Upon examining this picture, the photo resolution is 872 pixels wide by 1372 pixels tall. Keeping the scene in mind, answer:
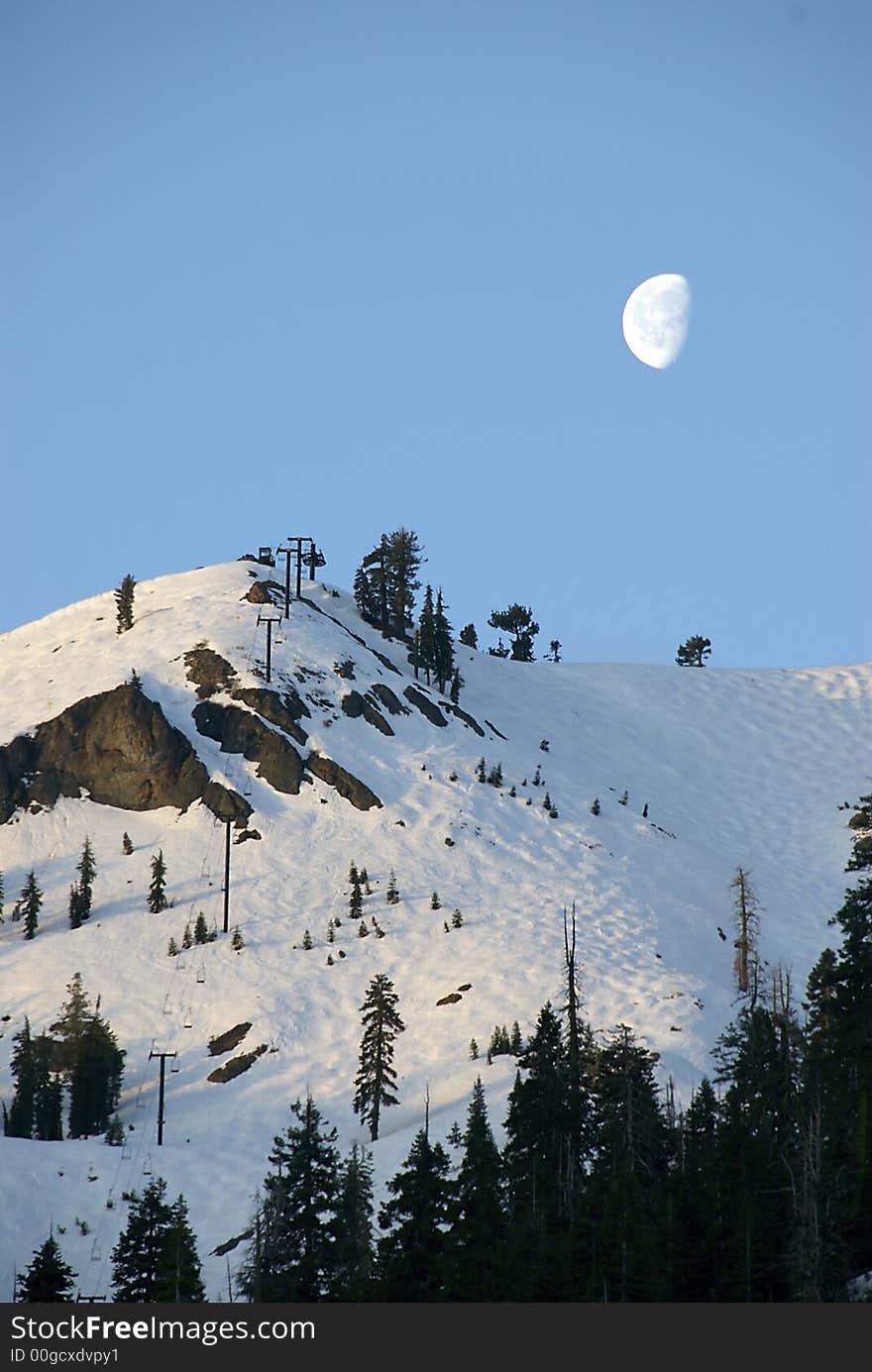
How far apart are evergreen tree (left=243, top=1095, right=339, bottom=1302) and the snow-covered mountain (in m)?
8.37

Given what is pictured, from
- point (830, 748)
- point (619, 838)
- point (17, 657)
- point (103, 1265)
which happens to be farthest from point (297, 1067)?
point (830, 748)

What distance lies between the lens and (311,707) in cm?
11762

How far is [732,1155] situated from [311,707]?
7510 cm

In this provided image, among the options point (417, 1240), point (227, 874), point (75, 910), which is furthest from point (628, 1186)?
point (75, 910)

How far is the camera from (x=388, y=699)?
402 ft

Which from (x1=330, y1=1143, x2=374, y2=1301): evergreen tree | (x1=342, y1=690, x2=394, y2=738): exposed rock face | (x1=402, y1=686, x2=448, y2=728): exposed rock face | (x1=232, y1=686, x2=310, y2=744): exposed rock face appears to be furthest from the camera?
(x1=402, y1=686, x2=448, y2=728): exposed rock face

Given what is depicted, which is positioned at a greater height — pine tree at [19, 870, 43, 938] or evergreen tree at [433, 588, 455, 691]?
evergreen tree at [433, 588, 455, 691]

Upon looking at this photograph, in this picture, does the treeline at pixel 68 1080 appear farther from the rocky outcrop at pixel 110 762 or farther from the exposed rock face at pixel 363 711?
the exposed rock face at pixel 363 711

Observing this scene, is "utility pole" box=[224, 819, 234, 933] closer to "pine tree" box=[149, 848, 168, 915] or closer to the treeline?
"pine tree" box=[149, 848, 168, 915]

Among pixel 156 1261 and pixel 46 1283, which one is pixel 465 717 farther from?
pixel 46 1283

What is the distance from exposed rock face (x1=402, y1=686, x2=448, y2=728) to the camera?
122869mm

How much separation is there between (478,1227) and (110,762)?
7246 centimetres

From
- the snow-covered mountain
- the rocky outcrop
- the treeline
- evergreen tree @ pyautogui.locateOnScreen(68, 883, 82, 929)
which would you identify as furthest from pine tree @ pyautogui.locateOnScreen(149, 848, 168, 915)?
the treeline
